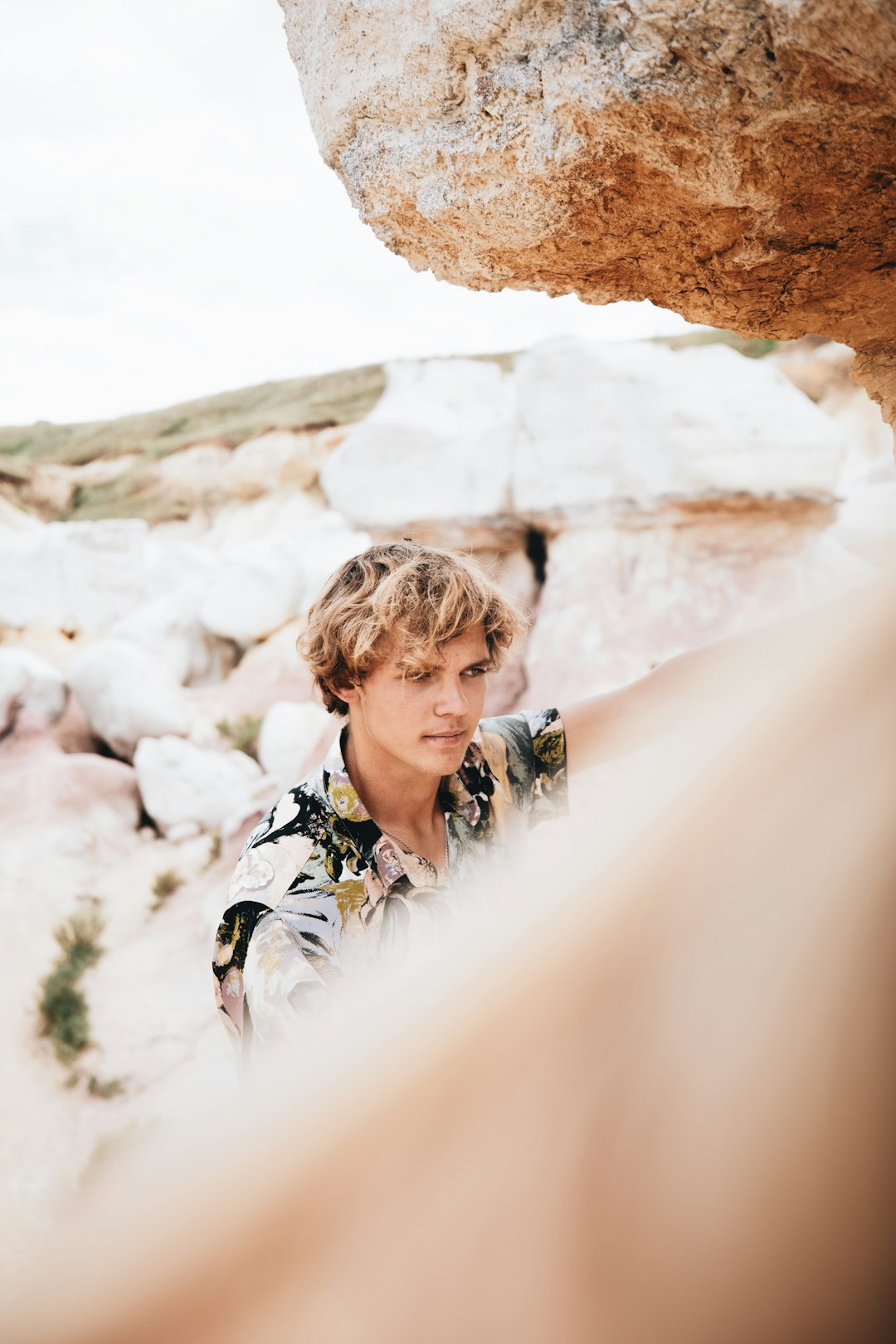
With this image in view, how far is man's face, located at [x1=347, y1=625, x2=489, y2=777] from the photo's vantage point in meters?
1.54

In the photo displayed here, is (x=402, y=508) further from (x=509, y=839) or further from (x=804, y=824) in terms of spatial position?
(x=804, y=824)

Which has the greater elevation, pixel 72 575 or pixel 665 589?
pixel 665 589

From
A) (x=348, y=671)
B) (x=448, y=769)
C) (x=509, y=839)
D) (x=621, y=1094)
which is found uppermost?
(x=621, y=1094)

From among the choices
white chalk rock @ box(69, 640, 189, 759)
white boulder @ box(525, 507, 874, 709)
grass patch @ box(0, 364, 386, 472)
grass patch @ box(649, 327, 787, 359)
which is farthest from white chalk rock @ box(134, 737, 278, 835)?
grass patch @ box(0, 364, 386, 472)

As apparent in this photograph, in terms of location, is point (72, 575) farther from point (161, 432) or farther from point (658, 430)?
point (161, 432)

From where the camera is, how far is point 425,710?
1548mm

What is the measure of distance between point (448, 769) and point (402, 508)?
494 cm

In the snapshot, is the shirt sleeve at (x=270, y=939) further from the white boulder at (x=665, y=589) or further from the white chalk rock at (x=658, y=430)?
the white chalk rock at (x=658, y=430)

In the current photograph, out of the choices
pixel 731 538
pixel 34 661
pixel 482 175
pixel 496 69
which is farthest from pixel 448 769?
pixel 34 661

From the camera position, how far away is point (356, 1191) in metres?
0.36

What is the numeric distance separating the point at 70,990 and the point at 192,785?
2202 mm

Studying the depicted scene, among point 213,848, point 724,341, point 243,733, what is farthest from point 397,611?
point 724,341

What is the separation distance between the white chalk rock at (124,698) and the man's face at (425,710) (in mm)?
6692

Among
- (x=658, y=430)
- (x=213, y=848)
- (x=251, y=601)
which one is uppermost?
(x=658, y=430)
